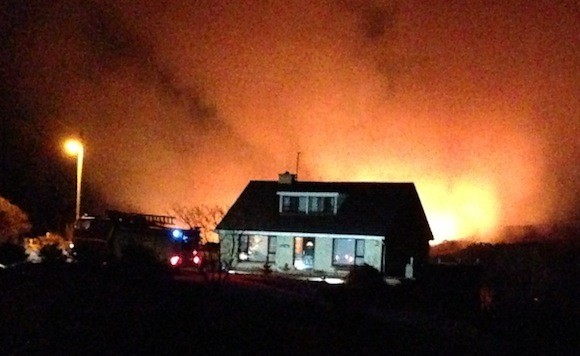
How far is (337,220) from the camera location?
150 ft

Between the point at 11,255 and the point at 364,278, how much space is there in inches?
542

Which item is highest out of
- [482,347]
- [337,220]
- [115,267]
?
[337,220]

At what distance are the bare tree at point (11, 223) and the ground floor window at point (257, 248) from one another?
11821 millimetres

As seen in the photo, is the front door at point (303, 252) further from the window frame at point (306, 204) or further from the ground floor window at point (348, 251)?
the window frame at point (306, 204)

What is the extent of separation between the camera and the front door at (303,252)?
44969mm

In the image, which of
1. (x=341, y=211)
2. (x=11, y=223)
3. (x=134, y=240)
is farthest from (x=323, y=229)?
(x=11, y=223)

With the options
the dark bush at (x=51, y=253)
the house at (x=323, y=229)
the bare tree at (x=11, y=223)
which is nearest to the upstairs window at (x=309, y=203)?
the house at (x=323, y=229)

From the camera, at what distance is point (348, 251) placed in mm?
44594

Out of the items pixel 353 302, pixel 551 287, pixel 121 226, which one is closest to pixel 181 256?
pixel 121 226

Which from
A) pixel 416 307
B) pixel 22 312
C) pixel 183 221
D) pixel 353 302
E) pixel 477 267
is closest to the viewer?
pixel 22 312

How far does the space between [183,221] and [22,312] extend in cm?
3676

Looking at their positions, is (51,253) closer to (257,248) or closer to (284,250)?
(257,248)

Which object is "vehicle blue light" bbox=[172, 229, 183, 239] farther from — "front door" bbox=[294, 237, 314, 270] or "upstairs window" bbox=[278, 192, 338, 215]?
"upstairs window" bbox=[278, 192, 338, 215]

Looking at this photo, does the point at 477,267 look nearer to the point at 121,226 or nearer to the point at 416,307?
the point at 416,307
